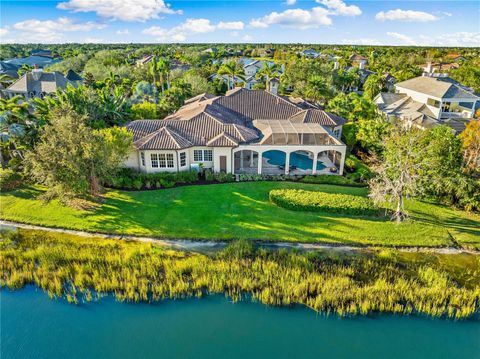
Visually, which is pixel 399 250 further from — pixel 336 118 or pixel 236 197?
pixel 336 118

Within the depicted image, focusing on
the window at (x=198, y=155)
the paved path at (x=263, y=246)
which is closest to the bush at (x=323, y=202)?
the paved path at (x=263, y=246)

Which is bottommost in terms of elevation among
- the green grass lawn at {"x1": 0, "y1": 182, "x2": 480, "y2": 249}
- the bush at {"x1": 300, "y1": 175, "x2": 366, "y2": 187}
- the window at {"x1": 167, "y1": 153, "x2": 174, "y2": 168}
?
the green grass lawn at {"x1": 0, "y1": 182, "x2": 480, "y2": 249}

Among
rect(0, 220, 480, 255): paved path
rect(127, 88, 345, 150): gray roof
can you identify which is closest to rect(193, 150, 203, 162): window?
rect(127, 88, 345, 150): gray roof

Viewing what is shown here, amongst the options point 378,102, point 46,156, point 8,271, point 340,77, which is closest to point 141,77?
point 340,77

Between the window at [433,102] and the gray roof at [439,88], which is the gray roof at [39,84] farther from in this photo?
the window at [433,102]

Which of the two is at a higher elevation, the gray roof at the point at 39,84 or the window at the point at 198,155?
the gray roof at the point at 39,84

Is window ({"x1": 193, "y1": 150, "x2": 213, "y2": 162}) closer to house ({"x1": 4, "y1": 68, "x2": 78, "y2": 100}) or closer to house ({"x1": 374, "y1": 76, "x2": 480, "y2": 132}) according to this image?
house ({"x1": 374, "y1": 76, "x2": 480, "y2": 132})
